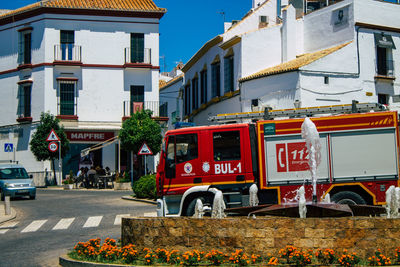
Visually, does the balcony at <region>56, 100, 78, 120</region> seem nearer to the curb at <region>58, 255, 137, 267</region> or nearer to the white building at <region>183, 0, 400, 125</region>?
the white building at <region>183, 0, 400, 125</region>

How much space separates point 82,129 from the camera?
126 ft

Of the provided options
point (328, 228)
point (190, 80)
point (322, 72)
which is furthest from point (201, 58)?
point (328, 228)

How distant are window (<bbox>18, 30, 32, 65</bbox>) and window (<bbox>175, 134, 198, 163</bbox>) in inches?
1074

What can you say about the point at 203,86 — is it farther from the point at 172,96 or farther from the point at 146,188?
the point at 146,188

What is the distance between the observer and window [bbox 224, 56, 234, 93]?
110ft

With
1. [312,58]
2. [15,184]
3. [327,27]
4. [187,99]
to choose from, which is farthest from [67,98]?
[327,27]

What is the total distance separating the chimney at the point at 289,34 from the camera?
32.2 meters

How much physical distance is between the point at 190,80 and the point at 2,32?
14.9 meters

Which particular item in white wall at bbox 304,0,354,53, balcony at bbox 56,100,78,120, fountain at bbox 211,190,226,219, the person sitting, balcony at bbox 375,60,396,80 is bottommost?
fountain at bbox 211,190,226,219

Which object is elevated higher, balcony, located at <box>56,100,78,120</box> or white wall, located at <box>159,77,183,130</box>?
white wall, located at <box>159,77,183,130</box>

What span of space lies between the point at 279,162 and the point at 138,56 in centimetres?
2633

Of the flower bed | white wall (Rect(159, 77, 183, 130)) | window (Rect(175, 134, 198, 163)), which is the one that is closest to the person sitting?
white wall (Rect(159, 77, 183, 130))

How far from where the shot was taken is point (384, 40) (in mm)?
29781

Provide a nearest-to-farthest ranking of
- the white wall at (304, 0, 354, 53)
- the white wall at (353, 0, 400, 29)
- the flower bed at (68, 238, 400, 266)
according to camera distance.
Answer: the flower bed at (68, 238, 400, 266)
the white wall at (353, 0, 400, 29)
the white wall at (304, 0, 354, 53)
